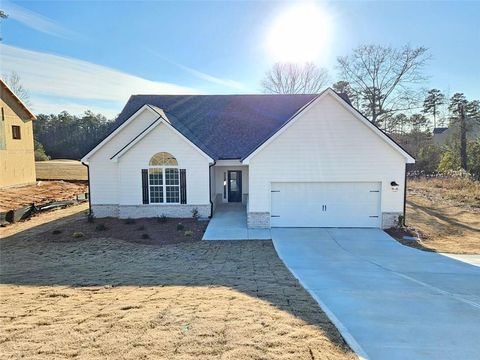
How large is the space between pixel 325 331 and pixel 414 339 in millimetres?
1512

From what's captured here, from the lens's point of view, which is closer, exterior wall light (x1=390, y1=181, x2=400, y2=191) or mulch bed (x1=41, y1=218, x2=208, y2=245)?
mulch bed (x1=41, y1=218, x2=208, y2=245)

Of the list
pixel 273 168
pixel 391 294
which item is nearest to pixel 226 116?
pixel 273 168

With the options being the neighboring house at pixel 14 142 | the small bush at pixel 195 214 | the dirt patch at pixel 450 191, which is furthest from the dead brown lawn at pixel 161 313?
the neighboring house at pixel 14 142

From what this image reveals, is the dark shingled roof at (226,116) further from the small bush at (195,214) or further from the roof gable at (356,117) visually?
the roof gable at (356,117)

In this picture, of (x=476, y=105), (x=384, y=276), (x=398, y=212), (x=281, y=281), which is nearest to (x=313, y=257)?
(x=384, y=276)

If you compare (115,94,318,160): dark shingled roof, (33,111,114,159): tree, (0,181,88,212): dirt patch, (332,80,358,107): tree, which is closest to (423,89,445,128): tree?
(332,80,358,107): tree

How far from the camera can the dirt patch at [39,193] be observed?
23950mm

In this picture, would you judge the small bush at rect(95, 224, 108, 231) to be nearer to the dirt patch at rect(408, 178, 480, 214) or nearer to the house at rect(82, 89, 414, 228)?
the house at rect(82, 89, 414, 228)

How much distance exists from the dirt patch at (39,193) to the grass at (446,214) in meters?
25.1

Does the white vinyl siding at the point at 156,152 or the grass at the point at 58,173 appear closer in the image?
the white vinyl siding at the point at 156,152

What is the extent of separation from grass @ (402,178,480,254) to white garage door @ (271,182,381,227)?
2505 millimetres

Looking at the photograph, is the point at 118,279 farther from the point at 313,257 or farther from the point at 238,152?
the point at 238,152

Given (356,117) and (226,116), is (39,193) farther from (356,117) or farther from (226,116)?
(356,117)

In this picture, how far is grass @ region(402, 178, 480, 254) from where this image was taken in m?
13.2
